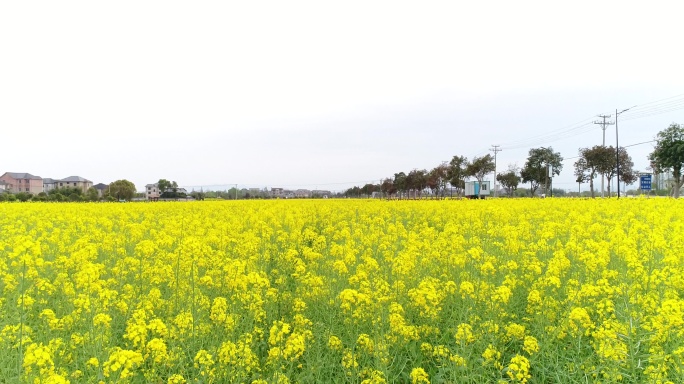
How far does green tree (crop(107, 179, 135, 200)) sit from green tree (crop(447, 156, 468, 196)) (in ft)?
138

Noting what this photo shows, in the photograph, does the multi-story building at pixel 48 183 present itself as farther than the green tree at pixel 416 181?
Yes

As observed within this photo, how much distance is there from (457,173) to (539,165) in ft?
40.1

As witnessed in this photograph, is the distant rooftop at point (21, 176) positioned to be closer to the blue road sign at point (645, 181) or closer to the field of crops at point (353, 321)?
the blue road sign at point (645, 181)

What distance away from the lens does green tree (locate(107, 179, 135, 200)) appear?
57.1m

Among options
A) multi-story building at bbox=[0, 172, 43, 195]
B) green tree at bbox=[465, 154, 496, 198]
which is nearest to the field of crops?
green tree at bbox=[465, 154, 496, 198]

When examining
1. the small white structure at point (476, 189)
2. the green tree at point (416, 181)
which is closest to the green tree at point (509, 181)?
the green tree at point (416, 181)

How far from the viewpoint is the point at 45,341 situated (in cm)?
380

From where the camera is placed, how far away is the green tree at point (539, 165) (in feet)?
188

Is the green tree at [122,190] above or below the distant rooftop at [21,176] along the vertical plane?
below

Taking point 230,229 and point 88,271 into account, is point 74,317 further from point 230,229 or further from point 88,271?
point 230,229

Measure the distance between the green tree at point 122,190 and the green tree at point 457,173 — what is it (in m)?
41.9

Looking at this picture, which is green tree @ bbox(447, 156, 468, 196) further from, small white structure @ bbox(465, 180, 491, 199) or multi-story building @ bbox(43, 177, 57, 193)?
multi-story building @ bbox(43, 177, 57, 193)

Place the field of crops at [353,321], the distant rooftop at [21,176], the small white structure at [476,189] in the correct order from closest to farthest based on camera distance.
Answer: the field of crops at [353,321], the small white structure at [476,189], the distant rooftop at [21,176]

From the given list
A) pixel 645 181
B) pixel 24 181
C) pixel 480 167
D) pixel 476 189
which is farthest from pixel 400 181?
pixel 24 181
